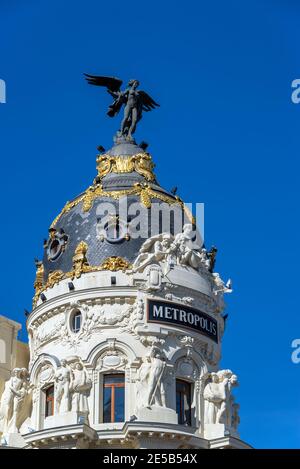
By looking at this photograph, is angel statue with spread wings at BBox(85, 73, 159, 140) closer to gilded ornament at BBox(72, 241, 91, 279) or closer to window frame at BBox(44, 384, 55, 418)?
gilded ornament at BBox(72, 241, 91, 279)

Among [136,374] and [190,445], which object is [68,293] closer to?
[136,374]

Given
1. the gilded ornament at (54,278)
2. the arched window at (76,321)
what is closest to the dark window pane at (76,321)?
the arched window at (76,321)

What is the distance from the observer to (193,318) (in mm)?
56312

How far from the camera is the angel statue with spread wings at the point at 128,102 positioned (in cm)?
6338

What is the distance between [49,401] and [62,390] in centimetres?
250

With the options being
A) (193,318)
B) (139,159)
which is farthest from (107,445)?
(139,159)

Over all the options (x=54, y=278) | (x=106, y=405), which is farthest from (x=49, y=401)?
(x=54, y=278)

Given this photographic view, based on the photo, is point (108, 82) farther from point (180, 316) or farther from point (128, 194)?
point (180, 316)

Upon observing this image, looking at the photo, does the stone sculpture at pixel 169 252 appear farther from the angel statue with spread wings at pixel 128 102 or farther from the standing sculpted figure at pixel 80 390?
the angel statue with spread wings at pixel 128 102

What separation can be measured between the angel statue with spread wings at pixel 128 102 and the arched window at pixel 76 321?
1116 cm

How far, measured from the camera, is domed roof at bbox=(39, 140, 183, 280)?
5719 centimetres

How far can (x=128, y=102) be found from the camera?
6338cm
